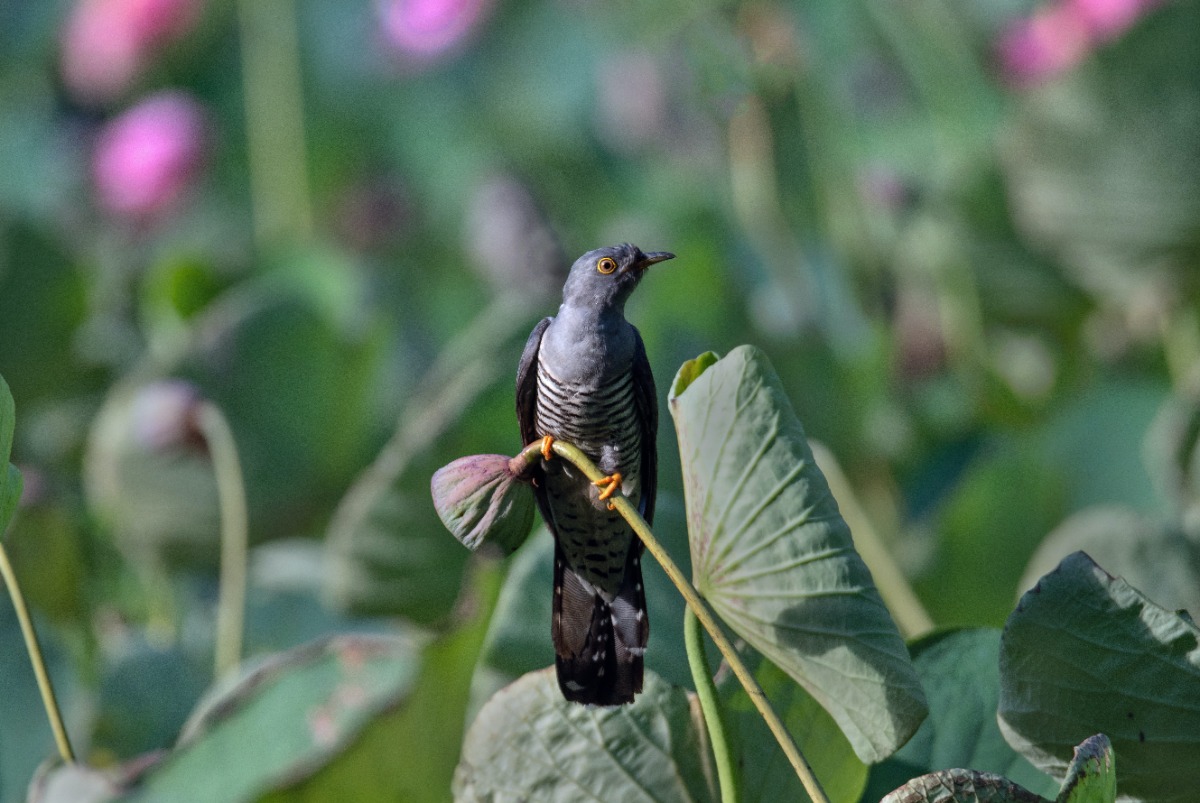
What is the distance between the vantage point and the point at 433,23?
1.55m

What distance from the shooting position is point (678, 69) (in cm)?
148

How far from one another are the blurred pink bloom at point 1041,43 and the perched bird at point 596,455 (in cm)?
78

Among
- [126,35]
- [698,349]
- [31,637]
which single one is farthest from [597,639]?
[126,35]

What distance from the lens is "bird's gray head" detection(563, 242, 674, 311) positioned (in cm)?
27

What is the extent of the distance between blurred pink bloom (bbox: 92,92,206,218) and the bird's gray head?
107 cm

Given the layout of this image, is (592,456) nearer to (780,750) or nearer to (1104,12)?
(780,750)

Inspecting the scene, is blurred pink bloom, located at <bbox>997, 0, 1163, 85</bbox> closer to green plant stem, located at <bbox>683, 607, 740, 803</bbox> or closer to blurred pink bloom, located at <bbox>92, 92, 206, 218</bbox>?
green plant stem, located at <bbox>683, 607, 740, 803</bbox>

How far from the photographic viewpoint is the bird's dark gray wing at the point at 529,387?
28 cm

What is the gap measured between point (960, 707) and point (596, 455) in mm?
150

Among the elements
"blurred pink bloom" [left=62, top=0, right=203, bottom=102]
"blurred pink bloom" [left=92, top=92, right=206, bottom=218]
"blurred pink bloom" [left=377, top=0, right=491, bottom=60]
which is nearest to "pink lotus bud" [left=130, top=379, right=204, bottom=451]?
"blurred pink bloom" [left=92, top=92, right=206, bottom=218]

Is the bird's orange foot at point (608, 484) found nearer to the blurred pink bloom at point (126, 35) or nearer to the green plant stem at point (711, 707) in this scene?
the green plant stem at point (711, 707)

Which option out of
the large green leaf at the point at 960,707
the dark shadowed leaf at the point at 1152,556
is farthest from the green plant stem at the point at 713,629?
the dark shadowed leaf at the point at 1152,556

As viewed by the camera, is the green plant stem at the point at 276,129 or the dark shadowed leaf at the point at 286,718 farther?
the green plant stem at the point at 276,129

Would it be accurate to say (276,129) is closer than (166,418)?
No
